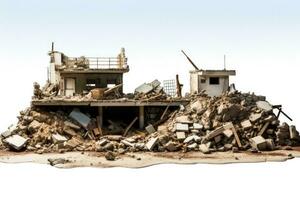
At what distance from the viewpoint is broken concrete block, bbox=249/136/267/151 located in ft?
105

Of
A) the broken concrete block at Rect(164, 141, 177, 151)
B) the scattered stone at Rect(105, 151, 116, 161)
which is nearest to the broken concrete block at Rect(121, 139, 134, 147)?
the broken concrete block at Rect(164, 141, 177, 151)

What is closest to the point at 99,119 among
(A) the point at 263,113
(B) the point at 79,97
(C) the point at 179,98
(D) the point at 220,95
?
(B) the point at 79,97

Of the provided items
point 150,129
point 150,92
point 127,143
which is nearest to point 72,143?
point 127,143

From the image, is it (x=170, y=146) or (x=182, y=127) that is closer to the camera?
(x=170, y=146)

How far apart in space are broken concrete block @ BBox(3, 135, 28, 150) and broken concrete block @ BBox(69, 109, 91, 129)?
13.4 ft

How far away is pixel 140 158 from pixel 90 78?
13005 millimetres

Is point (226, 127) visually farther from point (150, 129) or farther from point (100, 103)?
point (100, 103)

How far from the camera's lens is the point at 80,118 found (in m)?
35.4

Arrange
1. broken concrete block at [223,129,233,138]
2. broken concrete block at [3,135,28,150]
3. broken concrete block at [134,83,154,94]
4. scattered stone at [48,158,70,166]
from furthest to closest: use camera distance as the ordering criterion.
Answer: broken concrete block at [134,83,154,94] → broken concrete block at [223,129,233,138] → broken concrete block at [3,135,28,150] → scattered stone at [48,158,70,166]

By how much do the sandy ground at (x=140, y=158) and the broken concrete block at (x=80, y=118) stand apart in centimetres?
411

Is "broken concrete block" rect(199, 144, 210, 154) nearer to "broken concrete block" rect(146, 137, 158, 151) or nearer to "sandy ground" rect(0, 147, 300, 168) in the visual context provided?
"sandy ground" rect(0, 147, 300, 168)

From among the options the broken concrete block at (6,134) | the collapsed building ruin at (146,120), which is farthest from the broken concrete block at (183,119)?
the broken concrete block at (6,134)

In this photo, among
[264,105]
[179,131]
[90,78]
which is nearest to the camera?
[179,131]

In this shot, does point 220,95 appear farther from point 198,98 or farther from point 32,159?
point 32,159
